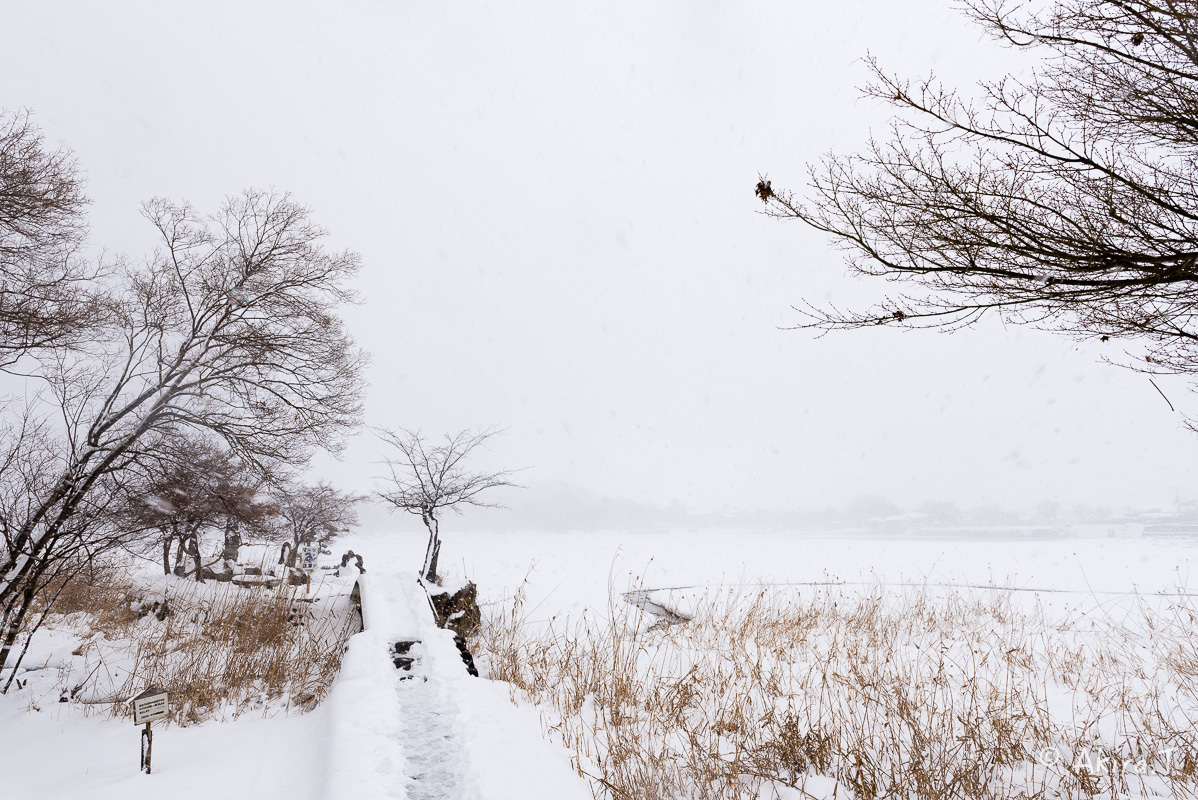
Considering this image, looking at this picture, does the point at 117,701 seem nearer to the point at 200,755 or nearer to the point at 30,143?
the point at 200,755

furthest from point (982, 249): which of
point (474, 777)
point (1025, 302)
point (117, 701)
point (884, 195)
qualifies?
point (117, 701)

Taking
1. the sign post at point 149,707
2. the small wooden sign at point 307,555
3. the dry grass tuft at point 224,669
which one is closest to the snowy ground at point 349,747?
the dry grass tuft at point 224,669

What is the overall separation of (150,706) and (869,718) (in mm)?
5255

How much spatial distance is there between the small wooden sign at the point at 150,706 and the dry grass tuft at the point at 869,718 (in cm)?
251

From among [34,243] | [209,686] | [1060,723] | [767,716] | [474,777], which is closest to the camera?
[474,777]

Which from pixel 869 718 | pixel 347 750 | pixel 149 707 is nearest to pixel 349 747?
pixel 347 750

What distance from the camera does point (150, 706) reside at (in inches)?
118

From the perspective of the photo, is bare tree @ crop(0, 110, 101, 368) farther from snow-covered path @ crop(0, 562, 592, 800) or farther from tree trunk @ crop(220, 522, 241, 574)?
tree trunk @ crop(220, 522, 241, 574)

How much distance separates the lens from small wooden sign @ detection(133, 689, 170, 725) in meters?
2.91

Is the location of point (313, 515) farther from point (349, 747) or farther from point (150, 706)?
point (349, 747)

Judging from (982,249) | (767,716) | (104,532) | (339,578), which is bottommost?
(339,578)

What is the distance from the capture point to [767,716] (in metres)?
3.34

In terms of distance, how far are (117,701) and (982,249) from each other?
8.50 meters

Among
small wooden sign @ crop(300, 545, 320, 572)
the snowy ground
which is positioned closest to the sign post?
the snowy ground
